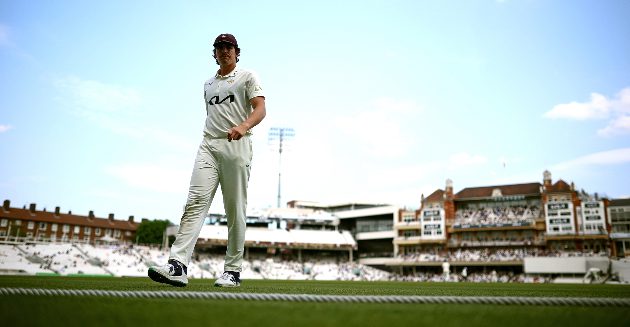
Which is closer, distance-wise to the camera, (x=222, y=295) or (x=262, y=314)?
(x=262, y=314)

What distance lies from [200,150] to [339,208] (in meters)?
77.8

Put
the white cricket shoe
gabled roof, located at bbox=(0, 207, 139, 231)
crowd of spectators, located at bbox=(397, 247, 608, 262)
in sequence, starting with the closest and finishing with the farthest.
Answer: the white cricket shoe < crowd of spectators, located at bbox=(397, 247, 608, 262) < gabled roof, located at bbox=(0, 207, 139, 231)

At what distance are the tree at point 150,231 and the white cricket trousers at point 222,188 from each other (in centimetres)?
8867

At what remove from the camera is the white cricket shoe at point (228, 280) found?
5.06 metres

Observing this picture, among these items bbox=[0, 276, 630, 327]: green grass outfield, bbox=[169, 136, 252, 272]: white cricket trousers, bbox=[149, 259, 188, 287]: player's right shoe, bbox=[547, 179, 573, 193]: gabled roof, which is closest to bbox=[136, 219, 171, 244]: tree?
bbox=[547, 179, 573, 193]: gabled roof

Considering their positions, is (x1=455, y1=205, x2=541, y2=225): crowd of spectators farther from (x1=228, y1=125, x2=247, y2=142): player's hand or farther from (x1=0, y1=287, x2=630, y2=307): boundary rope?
(x1=0, y1=287, x2=630, y2=307): boundary rope

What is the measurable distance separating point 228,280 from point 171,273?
800 mm

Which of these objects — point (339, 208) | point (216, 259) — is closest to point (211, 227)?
point (216, 259)

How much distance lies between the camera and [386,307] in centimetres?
257

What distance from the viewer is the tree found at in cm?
8931

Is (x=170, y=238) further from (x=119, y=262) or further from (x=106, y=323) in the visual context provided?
(x=106, y=323)

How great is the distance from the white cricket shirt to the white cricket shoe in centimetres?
148

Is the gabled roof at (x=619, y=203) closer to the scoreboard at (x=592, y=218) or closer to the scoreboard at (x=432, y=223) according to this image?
the scoreboard at (x=592, y=218)

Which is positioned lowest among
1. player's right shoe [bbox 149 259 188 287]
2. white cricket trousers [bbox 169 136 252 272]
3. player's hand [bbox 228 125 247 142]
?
player's right shoe [bbox 149 259 188 287]
